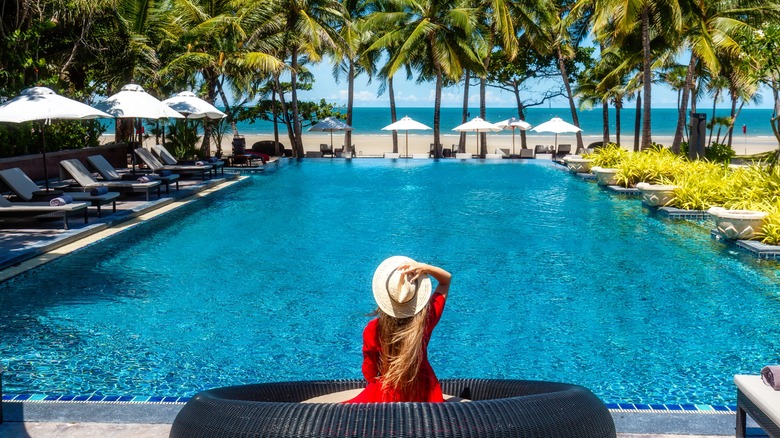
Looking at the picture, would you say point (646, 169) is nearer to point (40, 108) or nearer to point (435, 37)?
point (40, 108)

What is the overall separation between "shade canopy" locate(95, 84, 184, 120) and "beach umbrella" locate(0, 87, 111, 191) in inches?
115

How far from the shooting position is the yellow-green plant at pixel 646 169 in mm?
18359

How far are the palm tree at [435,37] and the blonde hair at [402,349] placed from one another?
30272 mm

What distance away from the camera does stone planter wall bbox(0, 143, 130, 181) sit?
17.2 m

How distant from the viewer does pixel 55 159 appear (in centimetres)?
1912

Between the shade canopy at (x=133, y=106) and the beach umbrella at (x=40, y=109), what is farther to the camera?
the shade canopy at (x=133, y=106)

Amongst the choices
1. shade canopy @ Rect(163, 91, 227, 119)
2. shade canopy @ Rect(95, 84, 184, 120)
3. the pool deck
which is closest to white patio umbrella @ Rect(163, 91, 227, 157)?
shade canopy @ Rect(163, 91, 227, 119)

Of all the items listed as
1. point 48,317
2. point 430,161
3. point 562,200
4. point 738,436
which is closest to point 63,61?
point 430,161

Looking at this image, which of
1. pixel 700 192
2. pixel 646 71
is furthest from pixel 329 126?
pixel 700 192

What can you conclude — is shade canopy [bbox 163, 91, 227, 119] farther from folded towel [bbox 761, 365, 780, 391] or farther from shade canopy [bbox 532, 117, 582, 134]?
folded towel [bbox 761, 365, 780, 391]

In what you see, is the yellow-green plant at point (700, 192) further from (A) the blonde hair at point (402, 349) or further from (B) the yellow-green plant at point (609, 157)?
(A) the blonde hair at point (402, 349)

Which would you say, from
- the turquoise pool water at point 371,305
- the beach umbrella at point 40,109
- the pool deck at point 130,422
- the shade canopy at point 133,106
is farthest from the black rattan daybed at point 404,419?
the shade canopy at point 133,106

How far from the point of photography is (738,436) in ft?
13.2

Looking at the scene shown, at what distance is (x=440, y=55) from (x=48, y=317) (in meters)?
27.2
